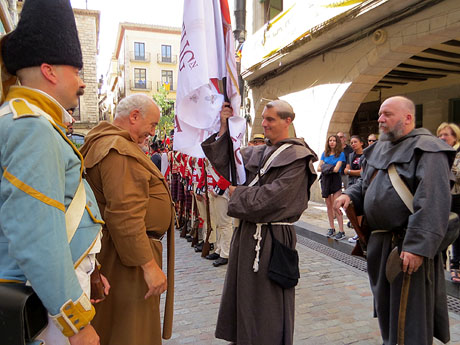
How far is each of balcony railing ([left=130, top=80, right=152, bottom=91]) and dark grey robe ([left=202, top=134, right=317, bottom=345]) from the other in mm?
41756

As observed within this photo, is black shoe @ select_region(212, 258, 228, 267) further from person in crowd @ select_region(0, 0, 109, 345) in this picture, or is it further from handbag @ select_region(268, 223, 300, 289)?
person in crowd @ select_region(0, 0, 109, 345)

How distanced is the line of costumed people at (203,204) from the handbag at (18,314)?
11.3 ft

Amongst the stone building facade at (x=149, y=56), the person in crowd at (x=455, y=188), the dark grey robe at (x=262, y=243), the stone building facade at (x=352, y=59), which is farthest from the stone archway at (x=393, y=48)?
the stone building facade at (x=149, y=56)

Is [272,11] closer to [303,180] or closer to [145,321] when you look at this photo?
[303,180]

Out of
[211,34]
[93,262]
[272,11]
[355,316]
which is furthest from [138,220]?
[272,11]

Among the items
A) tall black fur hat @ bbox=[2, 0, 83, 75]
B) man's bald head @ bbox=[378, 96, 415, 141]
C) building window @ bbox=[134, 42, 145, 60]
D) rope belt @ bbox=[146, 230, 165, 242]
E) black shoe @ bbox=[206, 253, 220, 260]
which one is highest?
building window @ bbox=[134, 42, 145, 60]

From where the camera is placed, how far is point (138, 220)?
1939mm

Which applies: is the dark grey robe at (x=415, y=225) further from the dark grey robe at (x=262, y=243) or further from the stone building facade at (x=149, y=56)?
the stone building facade at (x=149, y=56)

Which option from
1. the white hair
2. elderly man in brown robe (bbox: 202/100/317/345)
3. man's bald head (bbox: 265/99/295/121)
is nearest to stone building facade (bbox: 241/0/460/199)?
man's bald head (bbox: 265/99/295/121)

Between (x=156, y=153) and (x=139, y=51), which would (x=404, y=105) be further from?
(x=139, y=51)

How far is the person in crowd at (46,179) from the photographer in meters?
1.11

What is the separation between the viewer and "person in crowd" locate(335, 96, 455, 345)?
7.80ft

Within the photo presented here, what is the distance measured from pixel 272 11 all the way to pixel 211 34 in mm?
11782

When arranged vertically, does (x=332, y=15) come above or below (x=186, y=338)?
above
